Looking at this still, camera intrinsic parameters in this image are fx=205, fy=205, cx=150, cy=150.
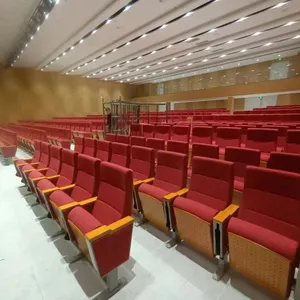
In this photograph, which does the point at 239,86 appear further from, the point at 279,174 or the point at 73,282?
the point at 73,282

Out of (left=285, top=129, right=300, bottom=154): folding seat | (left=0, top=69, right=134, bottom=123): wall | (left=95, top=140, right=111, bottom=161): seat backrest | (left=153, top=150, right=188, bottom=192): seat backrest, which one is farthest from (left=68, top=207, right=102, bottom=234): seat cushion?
(left=0, top=69, right=134, bottom=123): wall

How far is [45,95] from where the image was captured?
13.8 metres

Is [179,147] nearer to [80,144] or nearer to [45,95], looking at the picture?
[80,144]

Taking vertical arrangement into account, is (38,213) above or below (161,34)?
below

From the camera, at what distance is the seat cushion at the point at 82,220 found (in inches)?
53.8

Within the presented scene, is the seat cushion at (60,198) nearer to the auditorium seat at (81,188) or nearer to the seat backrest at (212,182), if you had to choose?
the auditorium seat at (81,188)

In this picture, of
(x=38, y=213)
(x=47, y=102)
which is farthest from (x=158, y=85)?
(x=38, y=213)

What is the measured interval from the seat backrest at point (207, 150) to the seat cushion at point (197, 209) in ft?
2.72

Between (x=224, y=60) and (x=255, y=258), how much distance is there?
1200 centimetres

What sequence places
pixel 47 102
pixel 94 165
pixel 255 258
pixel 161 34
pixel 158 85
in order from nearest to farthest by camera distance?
pixel 255 258 → pixel 94 165 → pixel 161 34 → pixel 47 102 → pixel 158 85

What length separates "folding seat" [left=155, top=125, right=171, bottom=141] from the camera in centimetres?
428

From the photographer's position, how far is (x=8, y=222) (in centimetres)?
231

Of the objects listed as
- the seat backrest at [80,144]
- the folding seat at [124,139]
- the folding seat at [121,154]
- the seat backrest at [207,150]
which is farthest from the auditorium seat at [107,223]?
the seat backrest at [80,144]

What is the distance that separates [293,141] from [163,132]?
235cm
